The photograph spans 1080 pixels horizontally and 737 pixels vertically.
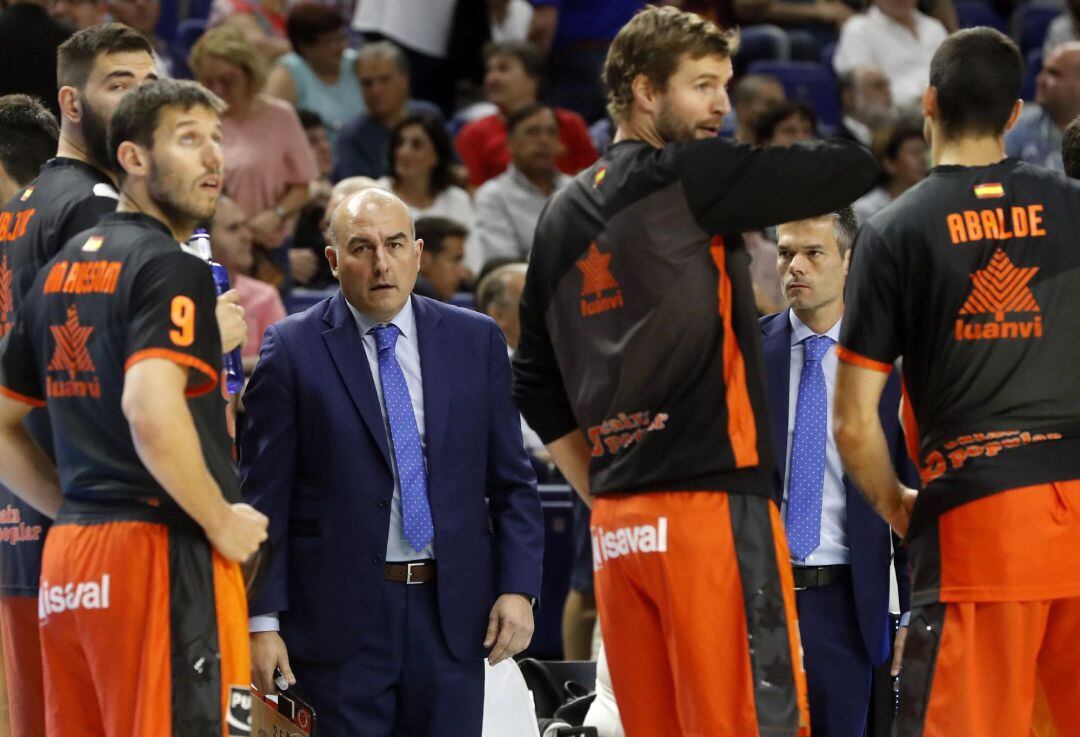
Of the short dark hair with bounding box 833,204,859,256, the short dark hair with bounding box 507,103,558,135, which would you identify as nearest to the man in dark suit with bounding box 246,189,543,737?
the short dark hair with bounding box 833,204,859,256

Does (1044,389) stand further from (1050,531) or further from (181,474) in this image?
(181,474)

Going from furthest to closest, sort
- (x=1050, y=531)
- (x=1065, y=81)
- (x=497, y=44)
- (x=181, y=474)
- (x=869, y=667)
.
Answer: (x=497, y=44)
(x=1065, y=81)
(x=869, y=667)
(x=1050, y=531)
(x=181, y=474)

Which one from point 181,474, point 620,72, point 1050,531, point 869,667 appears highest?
point 620,72

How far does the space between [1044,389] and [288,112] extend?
5.85 m

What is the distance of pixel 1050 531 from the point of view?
12.8ft

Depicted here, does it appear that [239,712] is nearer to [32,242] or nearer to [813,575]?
[32,242]

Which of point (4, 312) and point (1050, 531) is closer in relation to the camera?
point (1050, 531)

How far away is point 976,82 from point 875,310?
2.02 ft

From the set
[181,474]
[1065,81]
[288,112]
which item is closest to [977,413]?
[181,474]

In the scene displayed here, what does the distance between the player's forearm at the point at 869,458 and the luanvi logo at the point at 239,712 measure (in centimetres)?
161

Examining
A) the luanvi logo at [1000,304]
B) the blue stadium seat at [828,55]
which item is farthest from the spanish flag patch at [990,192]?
the blue stadium seat at [828,55]

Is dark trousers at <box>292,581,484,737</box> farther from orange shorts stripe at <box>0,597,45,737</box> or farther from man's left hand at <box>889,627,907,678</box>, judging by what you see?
man's left hand at <box>889,627,907,678</box>

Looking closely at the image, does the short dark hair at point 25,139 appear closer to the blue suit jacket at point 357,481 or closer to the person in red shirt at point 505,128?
the blue suit jacket at point 357,481

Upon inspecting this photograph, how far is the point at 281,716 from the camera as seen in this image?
4.29 m
